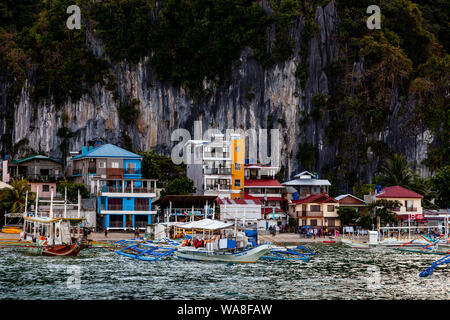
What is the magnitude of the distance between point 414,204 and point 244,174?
19691 mm

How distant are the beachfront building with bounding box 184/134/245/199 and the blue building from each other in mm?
6469

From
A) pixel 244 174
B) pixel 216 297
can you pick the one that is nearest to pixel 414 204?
pixel 244 174

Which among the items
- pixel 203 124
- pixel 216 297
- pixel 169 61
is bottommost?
pixel 216 297

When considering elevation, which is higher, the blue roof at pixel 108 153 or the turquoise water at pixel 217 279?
the blue roof at pixel 108 153

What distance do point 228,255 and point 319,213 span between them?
31.4 metres

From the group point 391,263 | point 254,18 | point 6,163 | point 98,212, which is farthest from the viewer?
point 254,18

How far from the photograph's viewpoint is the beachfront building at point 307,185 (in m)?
82.9

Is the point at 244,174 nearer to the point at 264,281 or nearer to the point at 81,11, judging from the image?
the point at 81,11

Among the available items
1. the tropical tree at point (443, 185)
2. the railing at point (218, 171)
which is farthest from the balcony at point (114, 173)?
the tropical tree at point (443, 185)

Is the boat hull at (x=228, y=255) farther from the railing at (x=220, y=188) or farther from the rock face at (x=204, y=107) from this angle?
the rock face at (x=204, y=107)

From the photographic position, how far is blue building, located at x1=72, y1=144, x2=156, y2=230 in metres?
72.1
